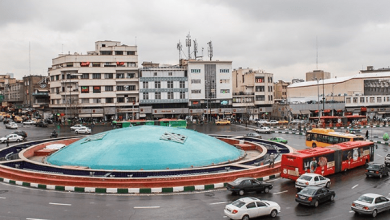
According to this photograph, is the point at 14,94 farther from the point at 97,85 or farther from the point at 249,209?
the point at 249,209

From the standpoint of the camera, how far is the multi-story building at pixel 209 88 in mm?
107562

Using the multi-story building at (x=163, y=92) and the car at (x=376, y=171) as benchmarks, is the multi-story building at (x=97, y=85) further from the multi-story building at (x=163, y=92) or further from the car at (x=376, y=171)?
the car at (x=376, y=171)

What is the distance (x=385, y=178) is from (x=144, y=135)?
22111 millimetres

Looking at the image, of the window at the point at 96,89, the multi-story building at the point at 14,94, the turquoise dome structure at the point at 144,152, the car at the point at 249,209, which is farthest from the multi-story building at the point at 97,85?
the car at the point at 249,209

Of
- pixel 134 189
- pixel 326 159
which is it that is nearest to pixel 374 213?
pixel 326 159

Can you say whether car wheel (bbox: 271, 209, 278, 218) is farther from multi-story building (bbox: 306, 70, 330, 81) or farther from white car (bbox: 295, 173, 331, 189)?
multi-story building (bbox: 306, 70, 330, 81)

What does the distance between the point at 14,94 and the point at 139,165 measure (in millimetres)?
138630

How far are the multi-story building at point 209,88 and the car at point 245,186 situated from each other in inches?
3098

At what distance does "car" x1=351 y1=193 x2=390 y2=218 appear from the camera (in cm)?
2114

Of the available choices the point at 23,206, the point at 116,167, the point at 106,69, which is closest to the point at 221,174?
the point at 116,167

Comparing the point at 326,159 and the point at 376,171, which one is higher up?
the point at 326,159

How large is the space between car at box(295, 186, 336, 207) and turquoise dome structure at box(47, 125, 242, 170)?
38.0ft

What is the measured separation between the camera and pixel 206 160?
34.1 meters

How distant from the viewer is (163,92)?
105 m
